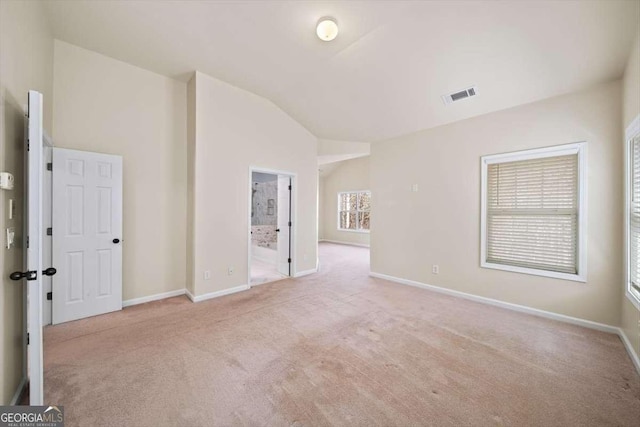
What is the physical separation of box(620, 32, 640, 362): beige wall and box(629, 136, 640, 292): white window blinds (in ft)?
0.77

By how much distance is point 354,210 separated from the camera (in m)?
9.91

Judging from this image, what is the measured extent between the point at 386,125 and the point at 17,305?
15.1 feet

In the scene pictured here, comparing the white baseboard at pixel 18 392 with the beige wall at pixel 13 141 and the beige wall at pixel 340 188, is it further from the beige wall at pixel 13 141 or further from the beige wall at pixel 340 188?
the beige wall at pixel 340 188

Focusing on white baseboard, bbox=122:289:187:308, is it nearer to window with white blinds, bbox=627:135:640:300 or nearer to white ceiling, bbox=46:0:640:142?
white ceiling, bbox=46:0:640:142

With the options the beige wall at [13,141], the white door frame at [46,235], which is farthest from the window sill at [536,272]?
the white door frame at [46,235]

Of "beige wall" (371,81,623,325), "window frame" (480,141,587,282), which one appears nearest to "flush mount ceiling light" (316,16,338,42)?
"beige wall" (371,81,623,325)

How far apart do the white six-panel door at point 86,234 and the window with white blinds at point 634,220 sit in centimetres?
546

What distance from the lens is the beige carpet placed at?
1671 millimetres

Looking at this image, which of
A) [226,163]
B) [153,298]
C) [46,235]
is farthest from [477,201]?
[46,235]

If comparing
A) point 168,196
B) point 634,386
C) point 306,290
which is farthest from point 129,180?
point 634,386

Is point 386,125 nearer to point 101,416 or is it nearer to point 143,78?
point 143,78

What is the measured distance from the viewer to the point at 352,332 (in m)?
2.74

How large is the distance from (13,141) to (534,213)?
5.03 metres

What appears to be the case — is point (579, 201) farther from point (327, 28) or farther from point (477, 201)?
point (327, 28)
